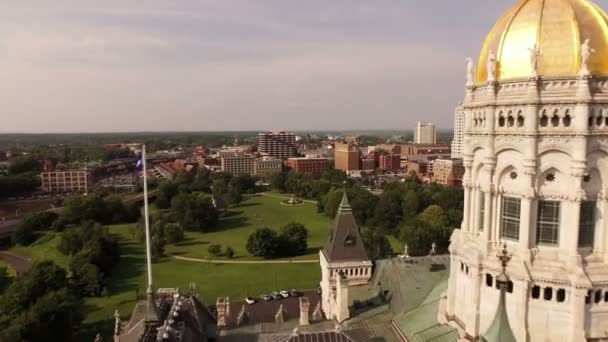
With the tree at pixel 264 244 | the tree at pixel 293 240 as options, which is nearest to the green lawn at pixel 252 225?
the tree at pixel 293 240

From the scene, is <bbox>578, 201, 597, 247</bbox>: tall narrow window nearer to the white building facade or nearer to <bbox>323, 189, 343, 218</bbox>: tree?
the white building facade

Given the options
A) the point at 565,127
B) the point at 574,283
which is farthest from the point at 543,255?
the point at 565,127

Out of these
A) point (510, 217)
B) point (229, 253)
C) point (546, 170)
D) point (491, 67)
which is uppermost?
point (491, 67)

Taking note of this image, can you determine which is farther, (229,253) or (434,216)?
(434,216)

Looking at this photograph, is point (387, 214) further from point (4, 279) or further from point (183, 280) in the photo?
point (4, 279)

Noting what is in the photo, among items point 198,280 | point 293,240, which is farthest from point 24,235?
point 293,240

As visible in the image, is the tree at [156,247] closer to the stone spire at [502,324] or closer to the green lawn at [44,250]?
the green lawn at [44,250]
